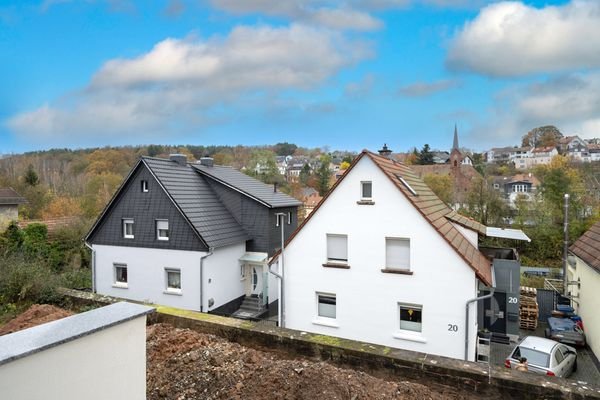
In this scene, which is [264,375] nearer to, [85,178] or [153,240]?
[153,240]

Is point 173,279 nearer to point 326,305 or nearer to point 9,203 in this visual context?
point 326,305

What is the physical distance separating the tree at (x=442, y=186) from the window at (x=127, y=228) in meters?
31.4

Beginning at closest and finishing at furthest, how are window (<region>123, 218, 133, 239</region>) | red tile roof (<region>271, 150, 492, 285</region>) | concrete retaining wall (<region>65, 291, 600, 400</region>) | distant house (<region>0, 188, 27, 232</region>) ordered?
concrete retaining wall (<region>65, 291, 600, 400</region>) → red tile roof (<region>271, 150, 492, 285</region>) → window (<region>123, 218, 133, 239</region>) → distant house (<region>0, 188, 27, 232</region>)

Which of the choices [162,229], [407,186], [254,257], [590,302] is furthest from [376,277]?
[162,229]

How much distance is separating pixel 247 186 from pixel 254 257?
4.55 meters

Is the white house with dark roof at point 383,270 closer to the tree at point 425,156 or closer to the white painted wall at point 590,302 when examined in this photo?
the white painted wall at point 590,302

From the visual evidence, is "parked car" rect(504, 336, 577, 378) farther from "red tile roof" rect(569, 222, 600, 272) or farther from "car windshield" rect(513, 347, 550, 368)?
"red tile roof" rect(569, 222, 600, 272)

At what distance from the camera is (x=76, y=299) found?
9.34 meters

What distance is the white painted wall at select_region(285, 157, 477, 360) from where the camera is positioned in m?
12.1

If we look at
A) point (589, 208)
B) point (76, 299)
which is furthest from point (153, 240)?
point (589, 208)

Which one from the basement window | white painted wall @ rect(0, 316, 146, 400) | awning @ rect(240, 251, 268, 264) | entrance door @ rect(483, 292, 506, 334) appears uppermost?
white painted wall @ rect(0, 316, 146, 400)

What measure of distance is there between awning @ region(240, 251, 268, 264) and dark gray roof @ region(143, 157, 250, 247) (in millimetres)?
833

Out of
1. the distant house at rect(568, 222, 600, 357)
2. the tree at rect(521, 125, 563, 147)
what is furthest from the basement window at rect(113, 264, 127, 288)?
the tree at rect(521, 125, 563, 147)

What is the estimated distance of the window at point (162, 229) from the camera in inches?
711
